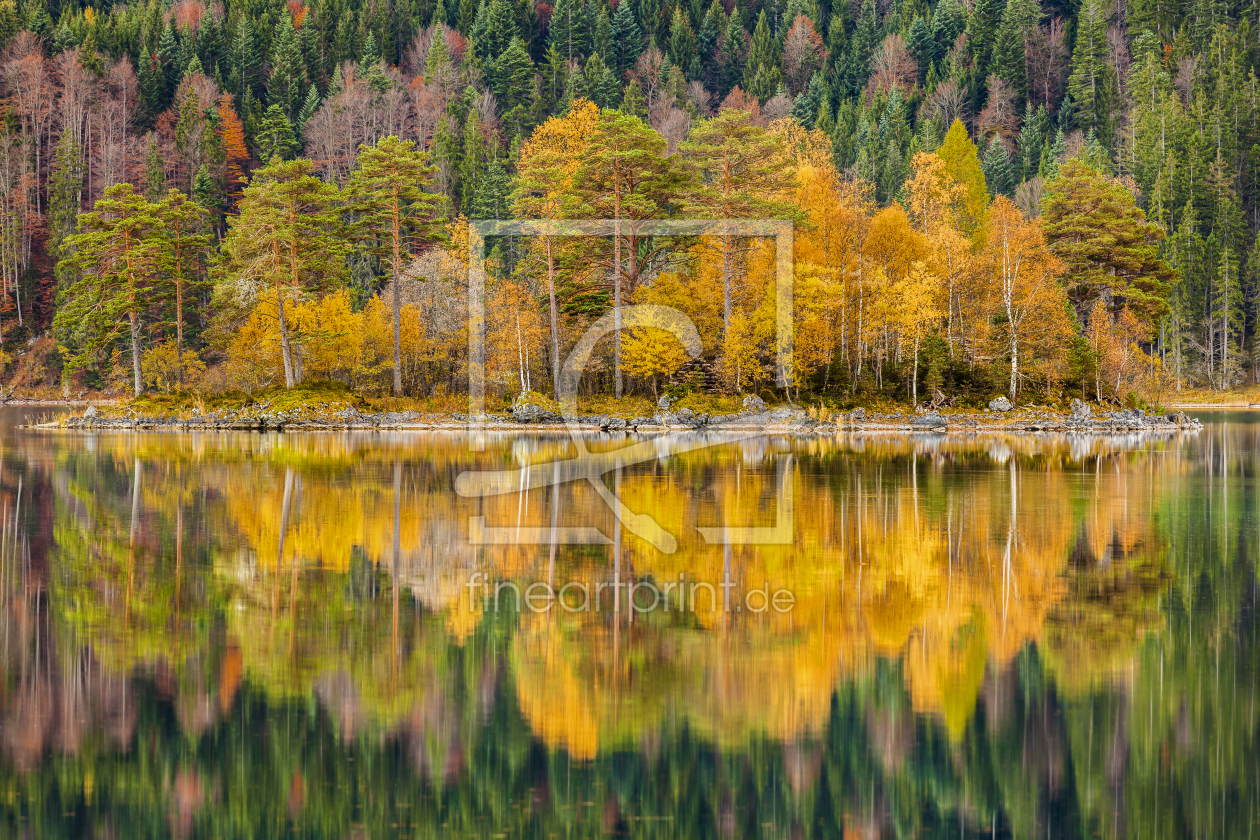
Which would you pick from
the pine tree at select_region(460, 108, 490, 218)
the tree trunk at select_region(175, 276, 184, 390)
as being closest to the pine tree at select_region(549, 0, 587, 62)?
the pine tree at select_region(460, 108, 490, 218)

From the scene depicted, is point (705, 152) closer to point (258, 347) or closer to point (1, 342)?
point (258, 347)

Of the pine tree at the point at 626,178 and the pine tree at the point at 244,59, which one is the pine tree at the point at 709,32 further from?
the pine tree at the point at 626,178

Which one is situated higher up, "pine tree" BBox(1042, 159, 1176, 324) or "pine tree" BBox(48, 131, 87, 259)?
"pine tree" BBox(48, 131, 87, 259)

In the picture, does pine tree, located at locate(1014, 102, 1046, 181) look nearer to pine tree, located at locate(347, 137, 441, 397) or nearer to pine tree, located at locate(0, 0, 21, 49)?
pine tree, located at locate(347, 137, 441, 397)

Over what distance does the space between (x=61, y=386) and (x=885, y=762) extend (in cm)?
9500

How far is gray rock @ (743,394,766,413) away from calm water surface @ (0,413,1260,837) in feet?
111

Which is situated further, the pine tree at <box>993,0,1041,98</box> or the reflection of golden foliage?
the pine tree at <box>993,0,1041,98</box>

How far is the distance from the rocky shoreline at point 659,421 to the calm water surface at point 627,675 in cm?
3269

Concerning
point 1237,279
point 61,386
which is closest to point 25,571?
point 61,386

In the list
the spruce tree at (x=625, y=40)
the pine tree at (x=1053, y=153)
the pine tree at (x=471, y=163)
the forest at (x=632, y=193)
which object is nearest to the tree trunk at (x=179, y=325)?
the forest at (x=632, y=193)

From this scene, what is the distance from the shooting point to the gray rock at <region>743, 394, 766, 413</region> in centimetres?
5744

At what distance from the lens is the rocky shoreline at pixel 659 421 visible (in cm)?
5616

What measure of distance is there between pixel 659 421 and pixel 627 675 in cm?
4543

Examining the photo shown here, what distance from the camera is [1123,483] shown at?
97.4ft
